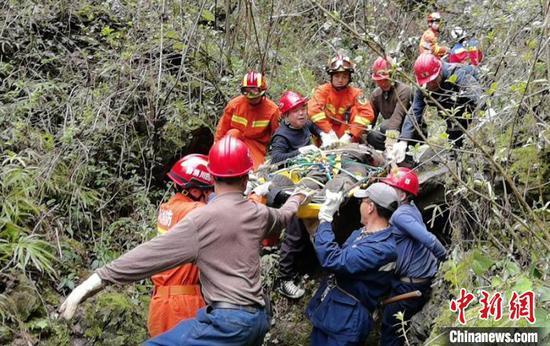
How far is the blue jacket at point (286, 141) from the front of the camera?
572cm

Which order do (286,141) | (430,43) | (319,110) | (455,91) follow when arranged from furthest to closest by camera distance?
(430,43), (319,110), (286,141), (455,91)

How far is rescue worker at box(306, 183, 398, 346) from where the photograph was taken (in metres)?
4.12

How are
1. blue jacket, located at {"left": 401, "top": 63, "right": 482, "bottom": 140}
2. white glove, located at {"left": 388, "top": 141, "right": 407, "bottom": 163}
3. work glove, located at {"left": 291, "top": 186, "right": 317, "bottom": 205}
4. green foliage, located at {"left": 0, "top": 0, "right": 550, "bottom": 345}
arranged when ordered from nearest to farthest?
green foliage, located at {"left": 0, "top": 0, "right": 550, "bottom": 345} < work glove, located at {"left": 291, "top": 186, "right": 317, "bottom": 205} < blue jacket, located at {"left": 401, "top": 63, "right": 482, "bottom": 140} < white glove, located at {"left": 388, "top": 141, "right": 407, "bottom": 163}

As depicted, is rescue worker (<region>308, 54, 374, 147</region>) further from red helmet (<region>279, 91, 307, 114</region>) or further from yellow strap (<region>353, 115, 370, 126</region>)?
red helmet (<region>279, 91, 307, 114</region>)

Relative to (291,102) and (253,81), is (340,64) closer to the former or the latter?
(291,102)

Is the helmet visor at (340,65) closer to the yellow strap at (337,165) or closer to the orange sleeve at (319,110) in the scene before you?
the orange sleeve at (319,110)

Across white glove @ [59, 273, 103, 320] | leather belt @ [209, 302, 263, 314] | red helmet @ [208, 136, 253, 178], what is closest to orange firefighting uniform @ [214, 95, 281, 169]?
red helmet @ [208, 136, 253, 178]

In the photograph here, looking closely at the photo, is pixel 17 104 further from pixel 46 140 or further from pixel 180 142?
pixel 180 142

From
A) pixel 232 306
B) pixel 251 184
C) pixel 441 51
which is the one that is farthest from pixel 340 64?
pixel 232 306

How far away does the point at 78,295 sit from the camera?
309 centimetres

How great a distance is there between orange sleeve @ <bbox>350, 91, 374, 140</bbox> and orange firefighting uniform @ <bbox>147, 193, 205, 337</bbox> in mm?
2744

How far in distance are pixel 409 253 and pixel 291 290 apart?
1345mm

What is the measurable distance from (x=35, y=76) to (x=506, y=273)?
19.0ft

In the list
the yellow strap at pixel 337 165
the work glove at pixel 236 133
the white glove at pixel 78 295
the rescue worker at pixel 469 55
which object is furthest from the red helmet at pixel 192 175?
the rescue worker at pixel 469 55
